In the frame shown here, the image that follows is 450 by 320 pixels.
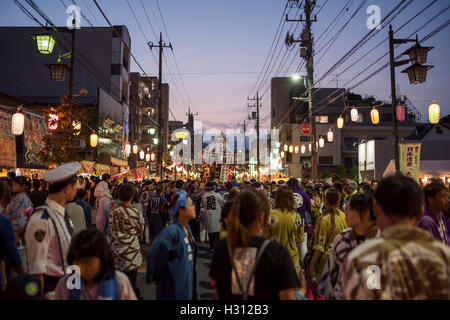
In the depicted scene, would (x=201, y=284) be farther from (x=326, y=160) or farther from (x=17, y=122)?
(x=326, y=160)

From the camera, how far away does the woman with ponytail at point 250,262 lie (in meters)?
2.56

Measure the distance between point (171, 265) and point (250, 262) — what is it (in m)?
1.39

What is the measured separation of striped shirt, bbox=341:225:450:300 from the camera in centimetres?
198

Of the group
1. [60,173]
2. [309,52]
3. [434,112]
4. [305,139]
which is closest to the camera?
[60,173]

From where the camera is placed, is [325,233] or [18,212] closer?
[325,233]

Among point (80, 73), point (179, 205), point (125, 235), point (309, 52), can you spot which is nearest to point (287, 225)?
point (179, 205)

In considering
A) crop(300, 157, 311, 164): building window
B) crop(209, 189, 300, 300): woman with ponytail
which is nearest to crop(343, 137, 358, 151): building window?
crop(300, 157, 311, 164): building window

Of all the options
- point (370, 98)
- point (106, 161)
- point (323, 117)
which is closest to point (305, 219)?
point (106, 161)

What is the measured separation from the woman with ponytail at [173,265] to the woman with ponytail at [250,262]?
3.26ft

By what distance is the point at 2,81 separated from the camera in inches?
1412

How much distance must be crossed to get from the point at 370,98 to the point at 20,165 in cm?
5806

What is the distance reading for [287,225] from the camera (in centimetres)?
548

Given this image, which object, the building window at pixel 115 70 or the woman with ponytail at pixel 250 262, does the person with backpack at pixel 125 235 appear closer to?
the woman with ponytail at pixel 250 262

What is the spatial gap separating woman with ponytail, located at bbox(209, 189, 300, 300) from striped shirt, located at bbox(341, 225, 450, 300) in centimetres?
54
